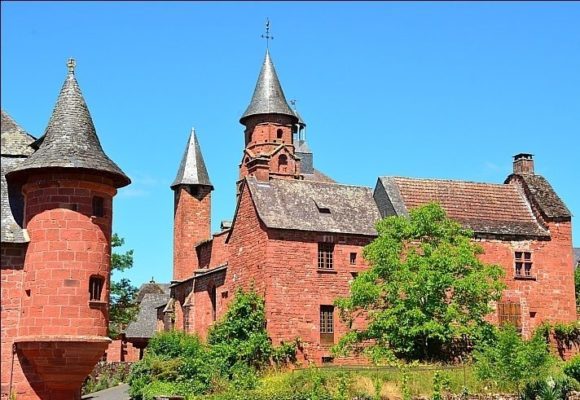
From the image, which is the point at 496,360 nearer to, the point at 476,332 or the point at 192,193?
the point at 476,332

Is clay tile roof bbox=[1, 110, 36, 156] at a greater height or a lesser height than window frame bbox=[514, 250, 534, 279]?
greater

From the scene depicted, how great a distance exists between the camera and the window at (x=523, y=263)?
1845 inches

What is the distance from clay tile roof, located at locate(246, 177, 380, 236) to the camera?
43625 mm

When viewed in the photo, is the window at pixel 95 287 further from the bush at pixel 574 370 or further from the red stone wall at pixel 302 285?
the bush at pixel 574 370

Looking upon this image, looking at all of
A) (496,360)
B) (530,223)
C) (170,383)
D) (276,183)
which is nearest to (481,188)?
(530,223)

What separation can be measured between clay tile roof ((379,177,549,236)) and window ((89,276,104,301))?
A: 2116 centimetres

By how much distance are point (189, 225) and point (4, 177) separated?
3037 cm

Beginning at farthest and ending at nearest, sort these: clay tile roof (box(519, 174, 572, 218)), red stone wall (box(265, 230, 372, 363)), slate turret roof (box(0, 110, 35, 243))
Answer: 1. clay tile roof (box(519, 174, 572, 218))
2. red stone wall (box(265, 230, 372, 363))
3. slate turret roof (box(0, 110, 35, 243))

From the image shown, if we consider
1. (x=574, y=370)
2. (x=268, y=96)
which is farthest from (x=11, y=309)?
(x=268, y=96)

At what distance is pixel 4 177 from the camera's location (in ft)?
95.2

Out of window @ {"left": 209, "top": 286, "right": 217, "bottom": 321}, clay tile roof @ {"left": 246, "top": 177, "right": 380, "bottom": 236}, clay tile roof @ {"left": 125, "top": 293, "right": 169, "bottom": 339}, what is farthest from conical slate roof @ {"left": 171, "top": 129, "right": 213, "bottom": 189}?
clay tile roof @ {"left": 246, "top": 177, "right": 380, "bottom": 236}

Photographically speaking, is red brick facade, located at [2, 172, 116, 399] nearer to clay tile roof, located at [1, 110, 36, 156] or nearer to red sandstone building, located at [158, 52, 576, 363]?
clay tile roof, located at [1, 110, 36, 156]

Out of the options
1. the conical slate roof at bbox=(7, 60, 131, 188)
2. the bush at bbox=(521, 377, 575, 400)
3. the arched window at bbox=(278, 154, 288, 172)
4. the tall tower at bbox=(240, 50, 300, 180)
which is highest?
the tall tower at bbox=(240, 50, 300, 180)

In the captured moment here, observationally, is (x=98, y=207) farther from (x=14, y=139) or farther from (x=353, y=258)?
(x=353, y=258)
